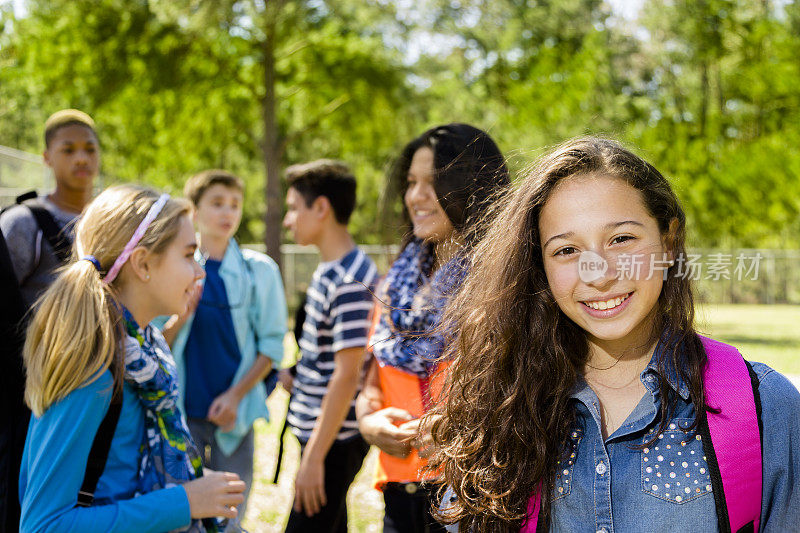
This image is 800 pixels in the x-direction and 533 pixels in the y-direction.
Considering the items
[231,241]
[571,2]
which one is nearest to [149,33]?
[571,2]

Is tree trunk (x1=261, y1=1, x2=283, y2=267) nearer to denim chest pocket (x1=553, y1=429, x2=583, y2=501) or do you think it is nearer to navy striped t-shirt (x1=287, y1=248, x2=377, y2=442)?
navy striped t-shirt (x1=287, y1=248, x2=377, y2=442)

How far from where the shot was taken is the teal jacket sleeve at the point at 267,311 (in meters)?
3.94

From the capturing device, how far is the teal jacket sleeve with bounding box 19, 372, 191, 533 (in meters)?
1.81

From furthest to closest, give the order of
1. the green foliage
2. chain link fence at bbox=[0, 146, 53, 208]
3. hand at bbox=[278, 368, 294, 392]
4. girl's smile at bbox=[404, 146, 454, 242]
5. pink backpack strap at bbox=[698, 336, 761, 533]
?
the green foliage, chain link fence at bbox=[0, 146, 53, 208], hand at bbox=[278, 368, 294, 392], girl's smile at bbox=[404, 146, 454, 242], pink backpack strap at bbox=[698, 336, 761, 533]

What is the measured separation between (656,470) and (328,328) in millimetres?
2076

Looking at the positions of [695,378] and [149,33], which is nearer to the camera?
[695,378]

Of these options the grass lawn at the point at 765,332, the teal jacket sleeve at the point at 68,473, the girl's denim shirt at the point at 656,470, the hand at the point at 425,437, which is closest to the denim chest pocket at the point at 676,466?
the girl's denim shirt at the point at 656,470

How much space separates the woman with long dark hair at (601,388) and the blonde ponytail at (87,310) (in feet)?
3.03

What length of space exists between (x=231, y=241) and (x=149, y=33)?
11.6 metres

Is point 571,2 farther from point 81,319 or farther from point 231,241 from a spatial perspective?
point 81,319

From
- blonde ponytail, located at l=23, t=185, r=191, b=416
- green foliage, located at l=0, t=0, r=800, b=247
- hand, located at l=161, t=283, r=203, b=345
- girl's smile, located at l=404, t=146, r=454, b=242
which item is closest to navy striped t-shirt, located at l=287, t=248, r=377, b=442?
hand, located at l=161, t=283, r=203, b=345

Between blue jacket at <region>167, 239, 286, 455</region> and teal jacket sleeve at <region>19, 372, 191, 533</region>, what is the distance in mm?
1775

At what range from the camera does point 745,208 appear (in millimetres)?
17344

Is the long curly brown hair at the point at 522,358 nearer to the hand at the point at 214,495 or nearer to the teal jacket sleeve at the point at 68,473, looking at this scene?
the hand at the point at 214,495
